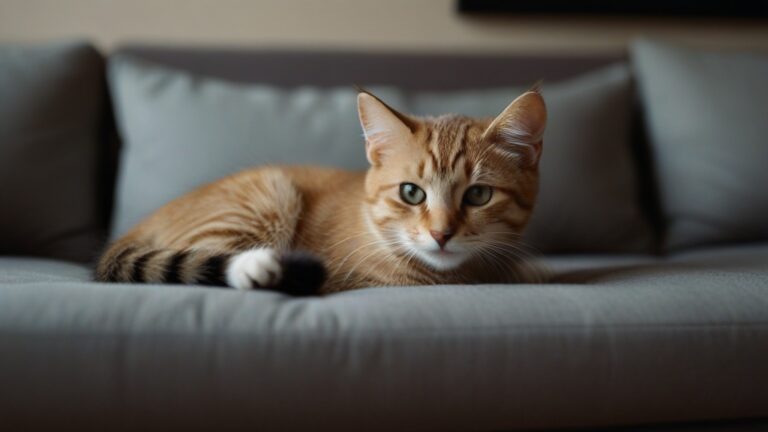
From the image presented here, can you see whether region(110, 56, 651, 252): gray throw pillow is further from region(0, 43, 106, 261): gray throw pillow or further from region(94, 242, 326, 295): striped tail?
region(94, 242, 326, 295): striped tail

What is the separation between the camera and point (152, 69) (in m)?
2.16

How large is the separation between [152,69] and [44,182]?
0.50 meters

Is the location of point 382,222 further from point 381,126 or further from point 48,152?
point 48,152

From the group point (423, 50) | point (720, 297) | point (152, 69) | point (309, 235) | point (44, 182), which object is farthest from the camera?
point (423, 50)

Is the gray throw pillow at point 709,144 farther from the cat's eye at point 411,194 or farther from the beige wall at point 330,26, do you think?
the cat's eye at point 411,194

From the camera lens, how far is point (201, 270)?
4.27 feet

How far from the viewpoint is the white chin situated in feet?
4.55

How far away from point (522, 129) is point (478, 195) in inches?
7.0

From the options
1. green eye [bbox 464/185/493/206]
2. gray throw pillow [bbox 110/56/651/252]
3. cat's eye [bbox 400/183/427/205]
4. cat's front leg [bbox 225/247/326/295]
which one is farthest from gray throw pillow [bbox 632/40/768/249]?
cat's front leg [bbox 225/247/326/295]

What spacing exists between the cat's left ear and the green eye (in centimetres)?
11

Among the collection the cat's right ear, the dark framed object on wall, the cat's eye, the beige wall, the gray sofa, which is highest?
the dark framed object on wall

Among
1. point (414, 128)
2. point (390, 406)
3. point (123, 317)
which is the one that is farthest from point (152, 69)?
point (390, 406)

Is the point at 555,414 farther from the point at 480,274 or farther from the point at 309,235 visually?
the point at 309,235

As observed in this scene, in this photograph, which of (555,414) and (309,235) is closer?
(555,414)
